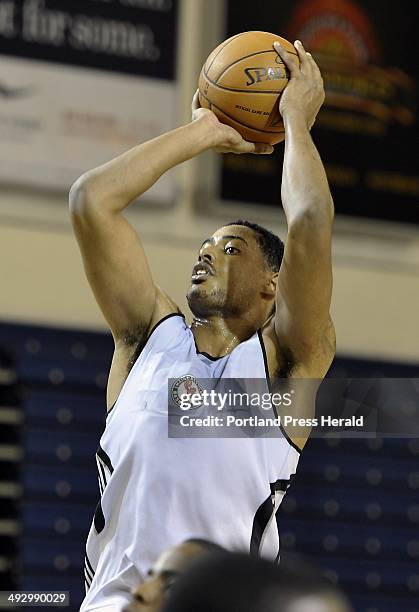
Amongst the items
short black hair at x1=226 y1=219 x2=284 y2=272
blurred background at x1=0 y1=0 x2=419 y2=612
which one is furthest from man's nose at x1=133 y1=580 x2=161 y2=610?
blurred background at x1=0 y1=0 x2=419 y2=612

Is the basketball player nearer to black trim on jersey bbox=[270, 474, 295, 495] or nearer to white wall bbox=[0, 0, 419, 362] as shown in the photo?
black trim on jersey bbox=[270, 474, 295, 495]

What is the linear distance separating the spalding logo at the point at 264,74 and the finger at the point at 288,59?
3 centimetres

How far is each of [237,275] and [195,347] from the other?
11.4 inches

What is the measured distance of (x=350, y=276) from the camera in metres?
8.55

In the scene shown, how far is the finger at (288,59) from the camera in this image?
13.1 ft

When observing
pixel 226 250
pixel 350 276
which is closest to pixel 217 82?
pixel 226 250

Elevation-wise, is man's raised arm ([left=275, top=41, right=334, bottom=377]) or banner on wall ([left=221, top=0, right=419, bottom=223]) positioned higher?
man's raised arm ([left=275, top=41, right=334, bottom=377])

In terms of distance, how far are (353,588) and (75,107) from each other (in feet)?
11.7

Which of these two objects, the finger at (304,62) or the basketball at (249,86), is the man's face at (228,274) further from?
the finger at (304,62)

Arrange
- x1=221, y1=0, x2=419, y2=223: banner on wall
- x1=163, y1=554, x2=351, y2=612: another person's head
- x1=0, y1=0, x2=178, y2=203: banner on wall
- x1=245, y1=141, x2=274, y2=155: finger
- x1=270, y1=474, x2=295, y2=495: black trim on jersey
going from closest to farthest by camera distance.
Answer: x1=163, y1=554, x2=351, y2=612: another person's head
x1=270, y1=474, x2=295, y2=495: black trim on jersey
x1=245, y1=141, x2=274, y2=155: finger
x1=0, y1=0, x2=178, y2=203: banner on wall
x1=221, y1=0, x2=419, y2=223: banner on wall

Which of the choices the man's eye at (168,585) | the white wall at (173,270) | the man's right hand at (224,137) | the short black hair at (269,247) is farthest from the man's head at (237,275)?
the white wall at (173,270)

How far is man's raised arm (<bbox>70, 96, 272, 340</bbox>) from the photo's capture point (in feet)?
12.5

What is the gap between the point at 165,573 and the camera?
1989 millimetres

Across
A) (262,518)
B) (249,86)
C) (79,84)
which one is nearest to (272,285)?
(249,86)
